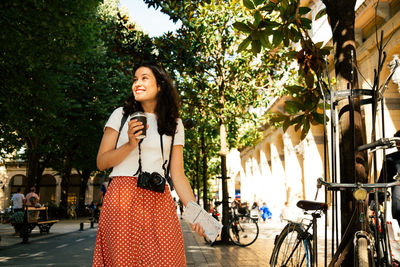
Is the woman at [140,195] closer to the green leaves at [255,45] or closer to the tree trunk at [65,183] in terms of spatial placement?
the green leaves at [255,45]

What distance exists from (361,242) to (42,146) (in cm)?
2559

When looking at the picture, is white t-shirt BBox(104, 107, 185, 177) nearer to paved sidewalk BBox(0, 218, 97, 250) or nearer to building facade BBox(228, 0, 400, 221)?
building facade BBox(228, 0, 400, 221)

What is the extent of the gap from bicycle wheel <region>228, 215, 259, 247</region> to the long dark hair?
10.3 m

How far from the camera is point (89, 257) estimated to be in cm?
1009

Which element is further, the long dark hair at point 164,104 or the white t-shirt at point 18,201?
the white t-shirt at point 18,201

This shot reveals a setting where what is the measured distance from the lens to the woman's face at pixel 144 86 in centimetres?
Answer: 260

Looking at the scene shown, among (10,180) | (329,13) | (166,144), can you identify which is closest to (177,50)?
(329,13)

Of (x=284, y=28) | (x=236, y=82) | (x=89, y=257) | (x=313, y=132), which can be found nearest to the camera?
(x=284, y=28)

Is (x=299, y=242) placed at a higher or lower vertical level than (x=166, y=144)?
lower

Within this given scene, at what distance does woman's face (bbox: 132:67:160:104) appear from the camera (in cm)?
260

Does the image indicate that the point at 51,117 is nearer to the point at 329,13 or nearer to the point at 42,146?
the point at 42,146

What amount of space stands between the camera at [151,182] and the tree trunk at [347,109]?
145cm

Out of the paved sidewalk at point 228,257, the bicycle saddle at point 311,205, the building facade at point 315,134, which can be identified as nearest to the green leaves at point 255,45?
the building facade at point 315,134

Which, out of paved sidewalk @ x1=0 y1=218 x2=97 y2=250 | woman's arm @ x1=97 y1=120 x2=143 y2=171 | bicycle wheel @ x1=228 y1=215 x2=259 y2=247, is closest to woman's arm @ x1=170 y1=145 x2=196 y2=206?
woman's arm @ x1=97 y1=120 x2=143 y2=171
